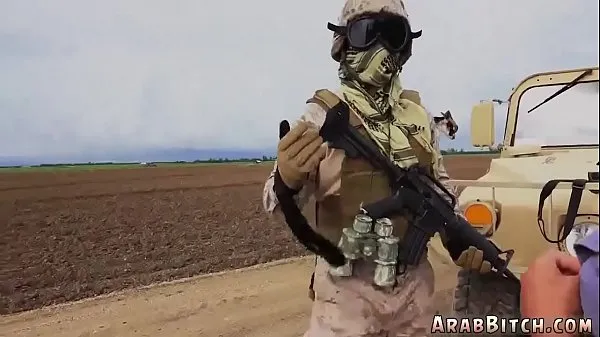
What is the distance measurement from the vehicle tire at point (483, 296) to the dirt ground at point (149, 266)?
0.10 m

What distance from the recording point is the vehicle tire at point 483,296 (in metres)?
3.07

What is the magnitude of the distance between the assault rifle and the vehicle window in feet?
6.20

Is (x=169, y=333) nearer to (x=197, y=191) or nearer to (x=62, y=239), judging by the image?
(x=62, y=239)

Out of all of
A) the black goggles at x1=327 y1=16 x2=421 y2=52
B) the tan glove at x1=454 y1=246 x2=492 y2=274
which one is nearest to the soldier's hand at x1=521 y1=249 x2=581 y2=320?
the tan glove at x1=454 y1=246 x2=492 y2=274

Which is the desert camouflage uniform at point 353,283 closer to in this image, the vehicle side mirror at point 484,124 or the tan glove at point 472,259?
the tan glove at point 472,259

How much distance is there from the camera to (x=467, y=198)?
3.30m

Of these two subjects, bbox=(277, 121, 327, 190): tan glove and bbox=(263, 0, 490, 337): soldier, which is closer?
bbox=(277, 121, 327, 190): tan glove

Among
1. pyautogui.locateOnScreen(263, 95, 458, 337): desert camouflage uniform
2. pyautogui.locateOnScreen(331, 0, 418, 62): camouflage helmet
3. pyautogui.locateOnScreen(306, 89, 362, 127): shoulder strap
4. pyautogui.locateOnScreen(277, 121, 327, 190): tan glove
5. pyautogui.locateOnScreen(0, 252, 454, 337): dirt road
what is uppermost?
pyautogui.locateOnScreen(331, 0, 418, 62): camouflage helmet

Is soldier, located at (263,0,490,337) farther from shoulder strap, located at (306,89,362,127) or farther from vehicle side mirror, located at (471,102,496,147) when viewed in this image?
vehicle side mirror, located at (471,102,496,147)

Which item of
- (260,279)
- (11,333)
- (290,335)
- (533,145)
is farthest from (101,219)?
(533,145)

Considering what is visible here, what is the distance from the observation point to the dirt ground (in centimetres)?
498

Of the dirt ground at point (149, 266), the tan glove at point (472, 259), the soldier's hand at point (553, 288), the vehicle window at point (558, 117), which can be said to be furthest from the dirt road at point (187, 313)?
the soldier's hand at point (553, 288)

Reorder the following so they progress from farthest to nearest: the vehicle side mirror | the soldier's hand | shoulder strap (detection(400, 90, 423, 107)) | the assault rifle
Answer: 1. the vehicle side mirror
2. shoulder strap (detection(400, 90, 423, 107))
3. the assault rifle
4. the soldier's hand

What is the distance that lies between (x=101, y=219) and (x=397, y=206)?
10.0 meters
